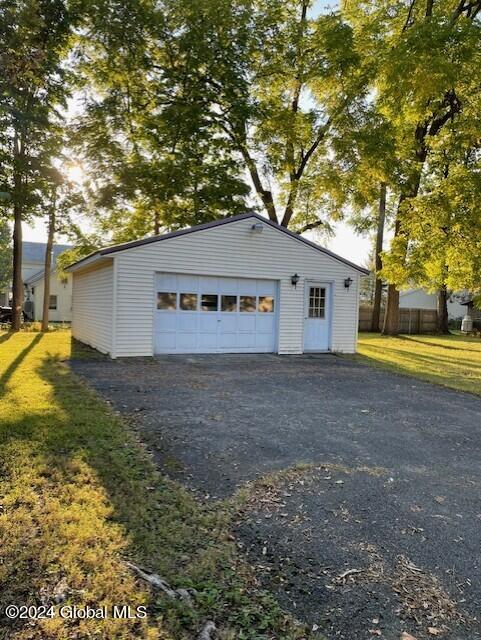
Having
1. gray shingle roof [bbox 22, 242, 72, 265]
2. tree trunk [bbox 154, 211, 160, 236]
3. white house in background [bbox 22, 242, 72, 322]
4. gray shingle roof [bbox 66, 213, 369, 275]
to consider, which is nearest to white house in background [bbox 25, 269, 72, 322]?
white house in background [bbox 22, 242, 72, 322]

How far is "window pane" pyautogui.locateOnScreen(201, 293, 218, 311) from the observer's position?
472 inches

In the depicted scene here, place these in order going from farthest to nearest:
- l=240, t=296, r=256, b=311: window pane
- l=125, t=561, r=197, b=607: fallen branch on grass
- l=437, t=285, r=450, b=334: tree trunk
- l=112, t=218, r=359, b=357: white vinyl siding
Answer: l=437, t=285, r=450, b=334: tree trunk
l=240, t=296, r=256, b=311: window pane
l=112, t=218, r=359, b=357: white vinyl siding
l=125, t=561, r=197, b=607: fallen branch on grass

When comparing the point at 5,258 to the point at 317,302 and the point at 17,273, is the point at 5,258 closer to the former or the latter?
the point at 17,273

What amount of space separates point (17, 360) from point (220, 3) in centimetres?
1599

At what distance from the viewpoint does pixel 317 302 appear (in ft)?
44.3

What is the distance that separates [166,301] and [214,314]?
1.40 meters

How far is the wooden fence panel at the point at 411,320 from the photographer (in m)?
26.3

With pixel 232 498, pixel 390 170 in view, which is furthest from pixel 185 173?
pixel 232 498

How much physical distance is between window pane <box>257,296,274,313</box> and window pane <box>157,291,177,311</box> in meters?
2.55

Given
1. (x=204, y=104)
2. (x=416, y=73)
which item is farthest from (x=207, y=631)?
(x=204, y=104)

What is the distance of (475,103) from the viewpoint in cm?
1619

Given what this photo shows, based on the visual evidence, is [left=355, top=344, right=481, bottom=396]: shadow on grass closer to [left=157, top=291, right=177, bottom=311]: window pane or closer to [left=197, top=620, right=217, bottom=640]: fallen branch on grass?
[left=157, top=291, right=177, bottom=311]: window pane

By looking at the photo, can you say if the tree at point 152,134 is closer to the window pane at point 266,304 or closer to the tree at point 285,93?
the tree at point 285,93

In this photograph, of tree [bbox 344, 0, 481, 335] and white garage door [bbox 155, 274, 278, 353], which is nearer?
white garage door [bbox 155, 274, 278, 353]
